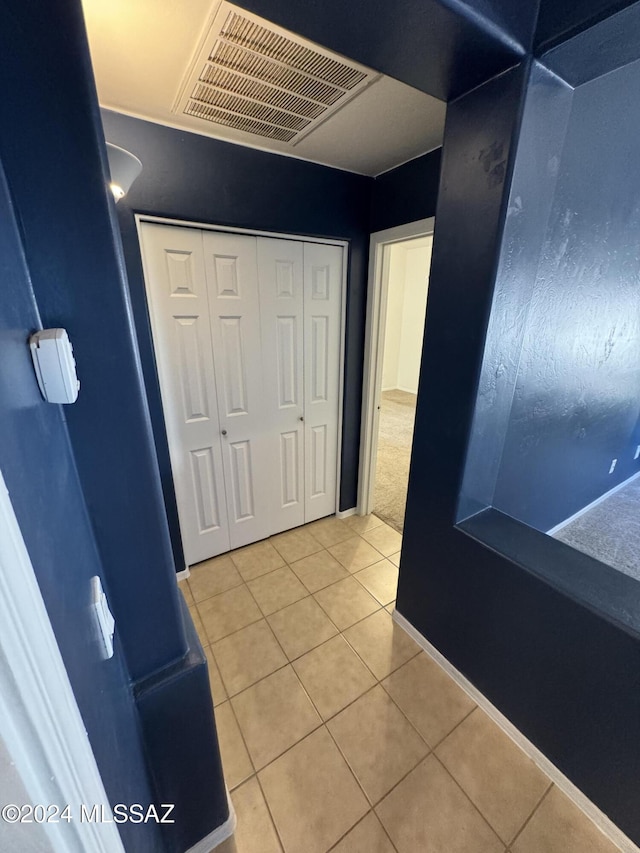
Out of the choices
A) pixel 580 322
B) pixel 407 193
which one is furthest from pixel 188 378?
pixel 580 322

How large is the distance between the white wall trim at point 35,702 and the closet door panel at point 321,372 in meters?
1.97

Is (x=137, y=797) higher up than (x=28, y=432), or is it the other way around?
(x=28, y=432)

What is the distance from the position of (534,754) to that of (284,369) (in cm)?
207

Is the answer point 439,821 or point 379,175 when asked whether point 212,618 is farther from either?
point 379,175

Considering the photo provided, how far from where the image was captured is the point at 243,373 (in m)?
2.00

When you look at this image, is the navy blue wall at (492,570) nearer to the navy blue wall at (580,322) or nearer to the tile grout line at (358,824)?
the navy blue wall at (580,322)

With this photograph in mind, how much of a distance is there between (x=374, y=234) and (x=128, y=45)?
138cm

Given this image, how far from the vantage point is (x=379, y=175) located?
1.99 meters

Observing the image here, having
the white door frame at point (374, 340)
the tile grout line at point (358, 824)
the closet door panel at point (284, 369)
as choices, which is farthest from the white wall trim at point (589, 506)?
the tile grout line at point (358, 824)

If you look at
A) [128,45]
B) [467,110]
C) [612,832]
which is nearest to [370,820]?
[612,832]

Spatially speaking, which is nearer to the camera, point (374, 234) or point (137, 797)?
point (137, 797)

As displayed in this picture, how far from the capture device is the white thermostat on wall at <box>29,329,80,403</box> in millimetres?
500

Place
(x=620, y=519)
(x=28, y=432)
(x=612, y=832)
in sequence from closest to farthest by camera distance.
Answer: (x=28, y=432)
(x=612, y=832)
(x=620, y=519)

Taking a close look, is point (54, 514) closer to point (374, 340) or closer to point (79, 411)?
point (79, 411)
